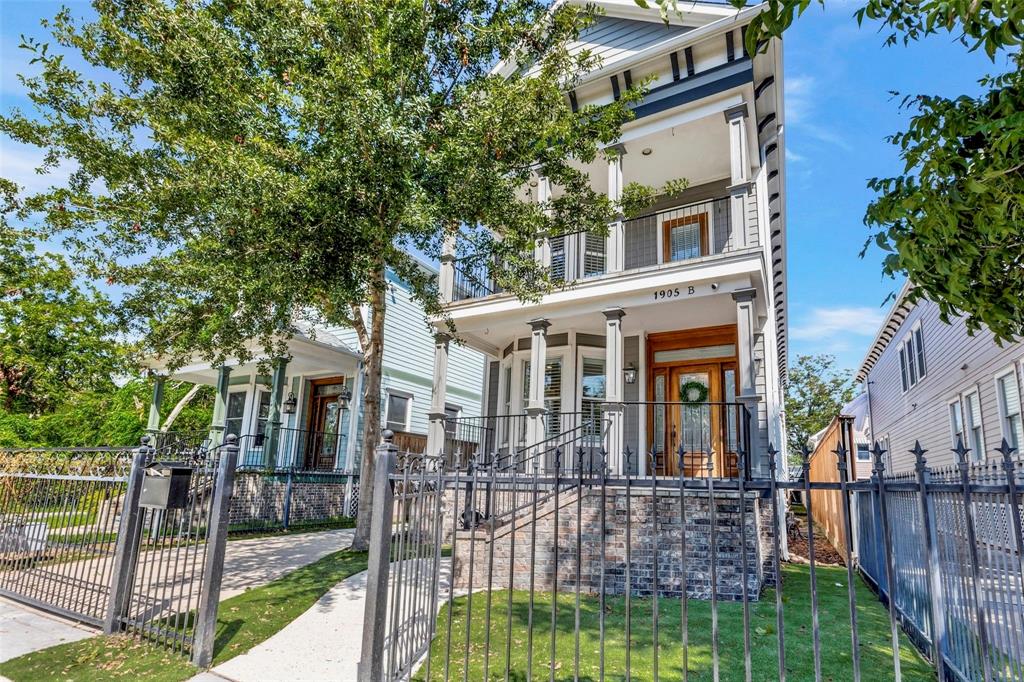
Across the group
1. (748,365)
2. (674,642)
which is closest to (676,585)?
(674,642)

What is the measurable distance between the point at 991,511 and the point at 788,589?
460cm

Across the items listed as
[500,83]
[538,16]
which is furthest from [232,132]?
[538,16]

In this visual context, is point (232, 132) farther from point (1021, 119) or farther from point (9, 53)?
point (1021, 119)

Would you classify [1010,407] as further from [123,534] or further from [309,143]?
[123,534]

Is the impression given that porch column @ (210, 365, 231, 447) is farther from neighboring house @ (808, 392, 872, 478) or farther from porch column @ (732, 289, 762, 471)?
neighboring house @ (808, 392, 872, 478)

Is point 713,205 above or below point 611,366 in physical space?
above

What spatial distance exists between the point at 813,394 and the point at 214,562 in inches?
1350

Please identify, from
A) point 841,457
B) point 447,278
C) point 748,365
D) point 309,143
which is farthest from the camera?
point 447,278

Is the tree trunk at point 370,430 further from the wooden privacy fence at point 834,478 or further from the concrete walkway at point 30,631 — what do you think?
the wooden privacy fence at point 834,478

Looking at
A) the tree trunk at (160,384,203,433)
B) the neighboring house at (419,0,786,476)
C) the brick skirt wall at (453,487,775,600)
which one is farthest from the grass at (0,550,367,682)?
the tree trunk at (160,384,203,433)

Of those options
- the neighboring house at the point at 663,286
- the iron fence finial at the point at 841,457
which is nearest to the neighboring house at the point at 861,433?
the neighboring house at the point at 663,286

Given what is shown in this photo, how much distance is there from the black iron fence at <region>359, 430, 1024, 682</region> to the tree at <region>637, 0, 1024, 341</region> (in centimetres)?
121

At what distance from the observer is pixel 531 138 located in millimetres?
6664

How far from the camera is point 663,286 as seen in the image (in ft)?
28.3
